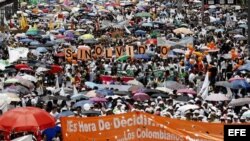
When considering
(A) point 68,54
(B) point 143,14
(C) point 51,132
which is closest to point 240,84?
(A) point 68,54

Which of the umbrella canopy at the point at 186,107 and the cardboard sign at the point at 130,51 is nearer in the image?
the umbrella canopy at the point at 186,107

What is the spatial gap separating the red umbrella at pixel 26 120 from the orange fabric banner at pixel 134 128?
4.96 feet

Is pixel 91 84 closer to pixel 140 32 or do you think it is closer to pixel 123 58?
pixel 123 58

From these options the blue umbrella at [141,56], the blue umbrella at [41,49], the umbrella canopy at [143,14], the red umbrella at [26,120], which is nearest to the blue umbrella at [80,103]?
the red umbrella at [26,120]

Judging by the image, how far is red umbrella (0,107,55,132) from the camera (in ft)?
42.4

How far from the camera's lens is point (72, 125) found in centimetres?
1173

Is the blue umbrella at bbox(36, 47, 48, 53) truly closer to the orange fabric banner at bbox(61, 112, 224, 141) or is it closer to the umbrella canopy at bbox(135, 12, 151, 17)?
the umbrella canopy at bbox(135, 12, 151, 17)

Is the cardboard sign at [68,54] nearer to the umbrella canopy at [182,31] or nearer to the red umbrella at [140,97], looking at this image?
the red umbrella at [140,97]

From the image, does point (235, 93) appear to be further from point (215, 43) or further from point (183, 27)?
point (183, 27)

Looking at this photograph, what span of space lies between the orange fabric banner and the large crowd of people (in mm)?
1679

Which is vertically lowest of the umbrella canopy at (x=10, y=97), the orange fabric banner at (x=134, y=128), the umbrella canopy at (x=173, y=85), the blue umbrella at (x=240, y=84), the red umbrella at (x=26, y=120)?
the umbrella canopy at (x=173, y=85)

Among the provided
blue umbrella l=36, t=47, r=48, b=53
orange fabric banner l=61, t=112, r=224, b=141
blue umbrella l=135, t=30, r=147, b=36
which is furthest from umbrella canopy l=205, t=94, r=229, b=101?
blue umbrella l=135, t=30, r=147, b=36

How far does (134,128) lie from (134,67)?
44.4ft

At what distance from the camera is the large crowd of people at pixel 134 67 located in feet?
57.9
